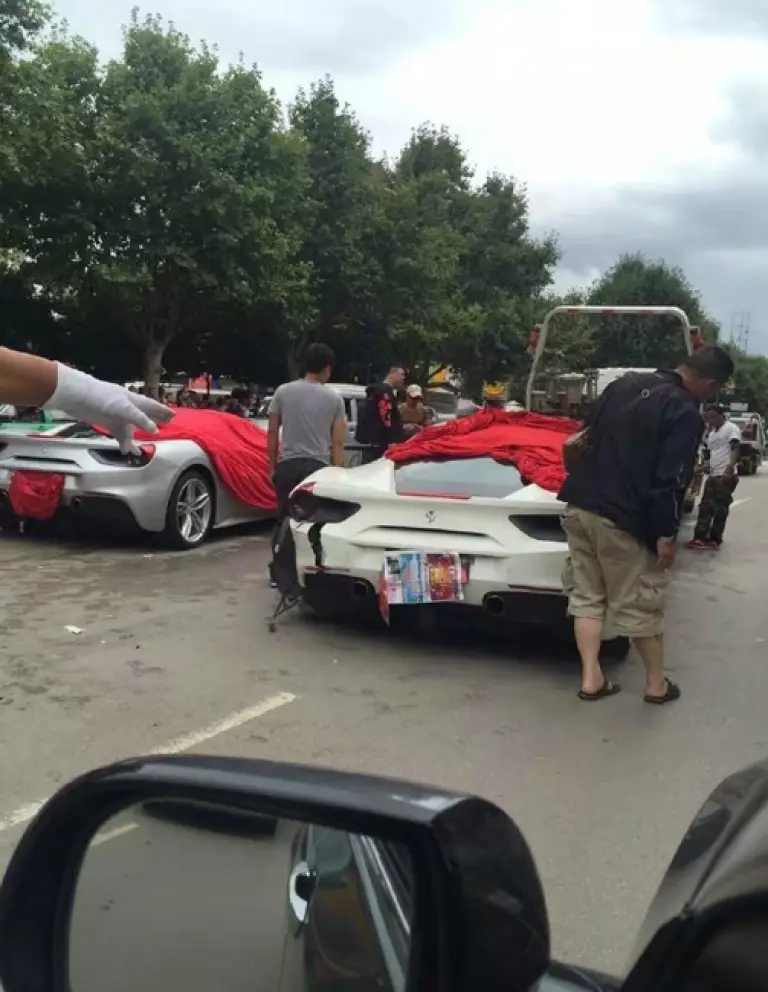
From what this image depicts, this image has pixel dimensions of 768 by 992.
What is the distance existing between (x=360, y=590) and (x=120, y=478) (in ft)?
12.0

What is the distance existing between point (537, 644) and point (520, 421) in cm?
175

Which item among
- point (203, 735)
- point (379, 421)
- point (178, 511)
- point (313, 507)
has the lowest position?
point (203, 735)

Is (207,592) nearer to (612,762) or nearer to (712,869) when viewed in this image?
(612,762)

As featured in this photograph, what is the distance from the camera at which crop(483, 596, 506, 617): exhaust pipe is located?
5734 mm

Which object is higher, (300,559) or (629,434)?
(629,434)

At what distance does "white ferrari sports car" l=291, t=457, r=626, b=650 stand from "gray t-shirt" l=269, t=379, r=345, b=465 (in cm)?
81

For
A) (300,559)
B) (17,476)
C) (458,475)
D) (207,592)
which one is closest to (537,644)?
(458,475)

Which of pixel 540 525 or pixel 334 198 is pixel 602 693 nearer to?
pixel 540 525

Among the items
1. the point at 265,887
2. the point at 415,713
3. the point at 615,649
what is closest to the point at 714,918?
the point at 265,887

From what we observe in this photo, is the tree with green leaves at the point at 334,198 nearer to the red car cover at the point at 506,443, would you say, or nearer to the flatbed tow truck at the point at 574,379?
the flatbed tow truck at the point at 574,379

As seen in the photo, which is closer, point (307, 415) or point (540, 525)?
point (540, 525)

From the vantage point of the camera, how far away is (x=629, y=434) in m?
5.09

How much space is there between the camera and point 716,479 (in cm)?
1115

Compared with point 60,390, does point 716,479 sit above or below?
below
